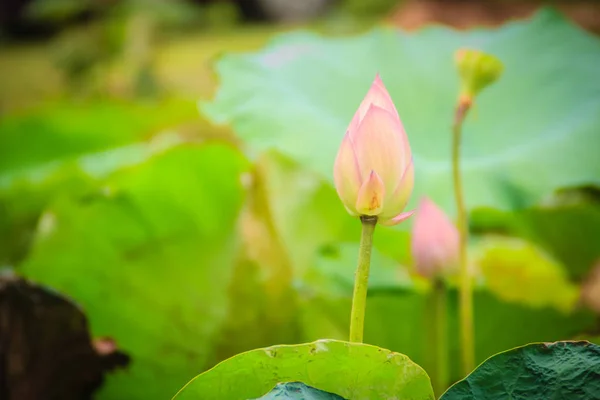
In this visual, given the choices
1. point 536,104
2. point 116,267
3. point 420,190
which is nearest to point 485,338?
point 420,190

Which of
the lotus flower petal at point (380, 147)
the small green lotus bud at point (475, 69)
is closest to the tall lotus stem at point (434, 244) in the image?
the small green lotus bud at point (475, 69)

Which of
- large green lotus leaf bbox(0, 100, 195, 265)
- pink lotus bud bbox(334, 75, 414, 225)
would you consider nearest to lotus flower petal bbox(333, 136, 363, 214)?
pink lotus bud bbox(334, 75, 414, 225)

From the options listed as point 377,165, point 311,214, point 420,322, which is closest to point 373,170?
point 377,165

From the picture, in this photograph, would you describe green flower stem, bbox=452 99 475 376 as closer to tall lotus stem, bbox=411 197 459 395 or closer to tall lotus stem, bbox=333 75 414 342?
tall lotus stem, bbox=411 197 459 395

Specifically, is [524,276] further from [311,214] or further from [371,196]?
[371,196]

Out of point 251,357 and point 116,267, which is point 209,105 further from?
point 251,357

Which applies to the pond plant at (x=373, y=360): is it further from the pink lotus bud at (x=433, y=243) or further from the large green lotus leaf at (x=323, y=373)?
the pink lotus bud at (x=433, y=243)
